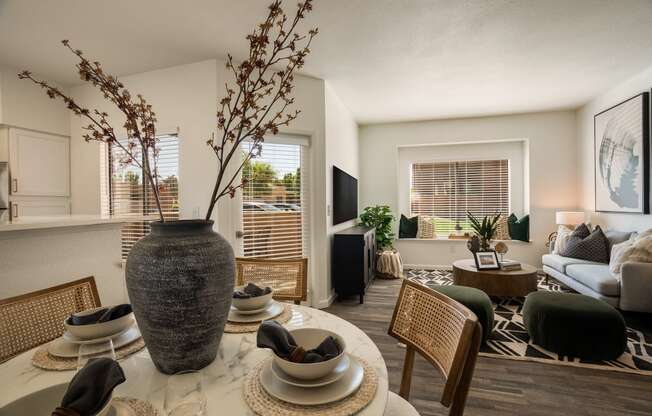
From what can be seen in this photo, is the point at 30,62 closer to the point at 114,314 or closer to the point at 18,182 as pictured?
the point at 18,182

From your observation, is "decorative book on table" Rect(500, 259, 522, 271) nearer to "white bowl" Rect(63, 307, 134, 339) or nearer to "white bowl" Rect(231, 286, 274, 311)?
"white bowl" Rect(231, 286, 274, 311)

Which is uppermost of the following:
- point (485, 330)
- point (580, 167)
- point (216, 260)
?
point (580, 167)

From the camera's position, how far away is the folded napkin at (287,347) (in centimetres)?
78

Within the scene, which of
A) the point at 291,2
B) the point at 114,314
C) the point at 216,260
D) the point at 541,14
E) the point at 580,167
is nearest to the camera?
the point at 216,260

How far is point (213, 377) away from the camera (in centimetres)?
82

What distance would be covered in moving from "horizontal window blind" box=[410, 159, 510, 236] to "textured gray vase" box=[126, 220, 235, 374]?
5450 mm

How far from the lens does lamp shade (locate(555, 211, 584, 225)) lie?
14.7 ft

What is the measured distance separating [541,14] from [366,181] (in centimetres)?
373

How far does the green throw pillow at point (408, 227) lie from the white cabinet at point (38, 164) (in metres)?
4.89

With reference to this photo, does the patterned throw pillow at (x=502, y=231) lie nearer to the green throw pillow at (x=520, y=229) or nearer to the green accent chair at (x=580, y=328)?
the green throw pillow at (x=520, y=229)

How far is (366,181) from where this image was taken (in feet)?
19.3

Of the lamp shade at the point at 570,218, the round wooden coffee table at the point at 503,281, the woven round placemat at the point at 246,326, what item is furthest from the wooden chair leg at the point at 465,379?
the lamp shade at the point at 570,218

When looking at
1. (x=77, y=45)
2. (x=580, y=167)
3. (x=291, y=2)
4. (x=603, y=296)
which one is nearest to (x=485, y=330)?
(x=603, y=296)

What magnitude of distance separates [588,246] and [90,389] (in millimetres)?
4773
